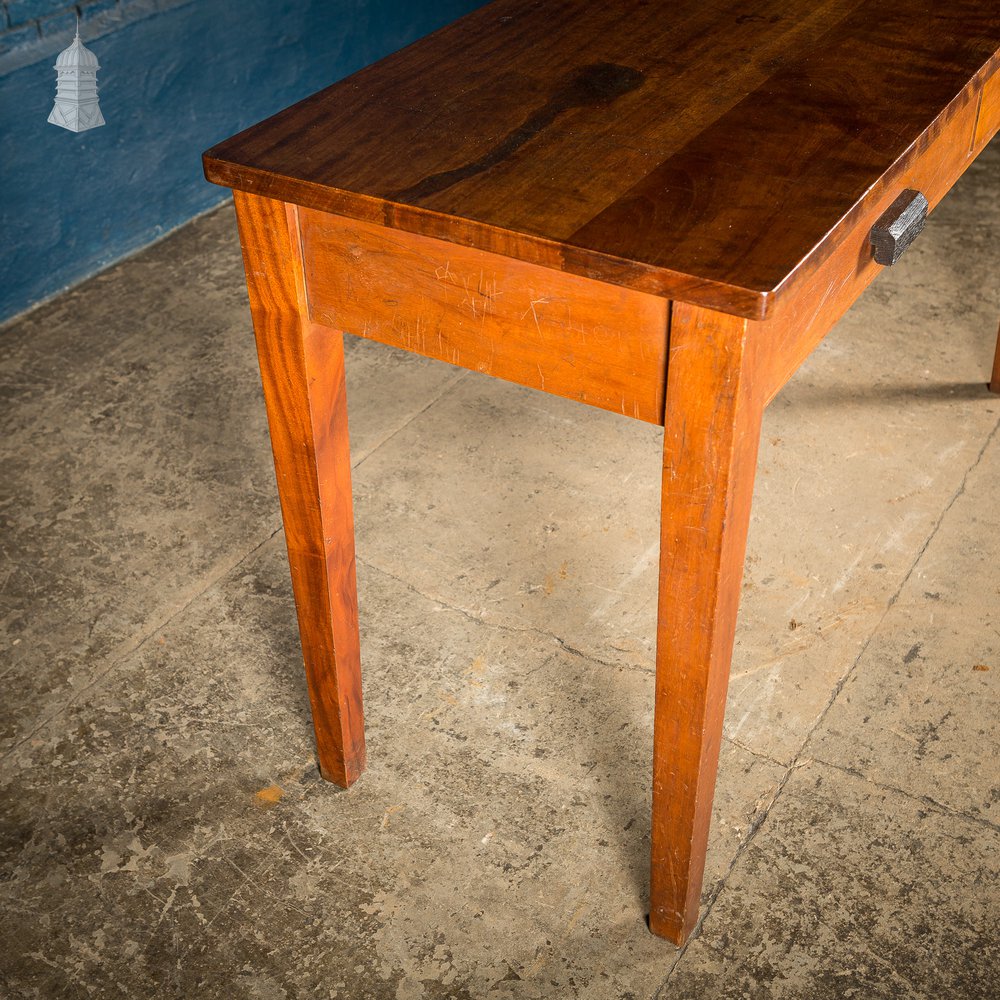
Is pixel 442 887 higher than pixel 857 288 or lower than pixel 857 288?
lower

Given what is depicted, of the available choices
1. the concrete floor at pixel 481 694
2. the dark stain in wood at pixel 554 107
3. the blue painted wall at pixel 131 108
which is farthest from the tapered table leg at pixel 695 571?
the blue painted wall at pixel 131 108

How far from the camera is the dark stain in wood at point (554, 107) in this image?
1278mm

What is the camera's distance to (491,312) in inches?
51.1

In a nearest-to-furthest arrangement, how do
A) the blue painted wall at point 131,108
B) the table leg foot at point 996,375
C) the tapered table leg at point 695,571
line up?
the tapered table leg at point 695,571 → the table leg foot at point 996,375 → the blue painted wall at point 131,108

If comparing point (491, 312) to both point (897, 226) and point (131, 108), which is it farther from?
point (131, 108)

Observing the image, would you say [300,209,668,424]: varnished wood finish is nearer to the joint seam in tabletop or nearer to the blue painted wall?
the joint seam in tabletop

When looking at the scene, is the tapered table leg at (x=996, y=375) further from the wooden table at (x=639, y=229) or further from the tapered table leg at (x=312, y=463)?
the tapered table leg at (x=312, y=463)

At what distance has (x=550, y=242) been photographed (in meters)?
1.17

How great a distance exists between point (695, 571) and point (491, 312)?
34 cm

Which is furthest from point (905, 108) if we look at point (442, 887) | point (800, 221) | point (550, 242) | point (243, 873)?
point (243, 873)

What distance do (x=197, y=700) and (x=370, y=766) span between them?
12.5 inches

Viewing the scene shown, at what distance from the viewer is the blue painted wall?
2.92m

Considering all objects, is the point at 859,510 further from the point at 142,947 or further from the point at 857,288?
the point at 142,947

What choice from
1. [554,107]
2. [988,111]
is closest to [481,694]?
[554,107]
